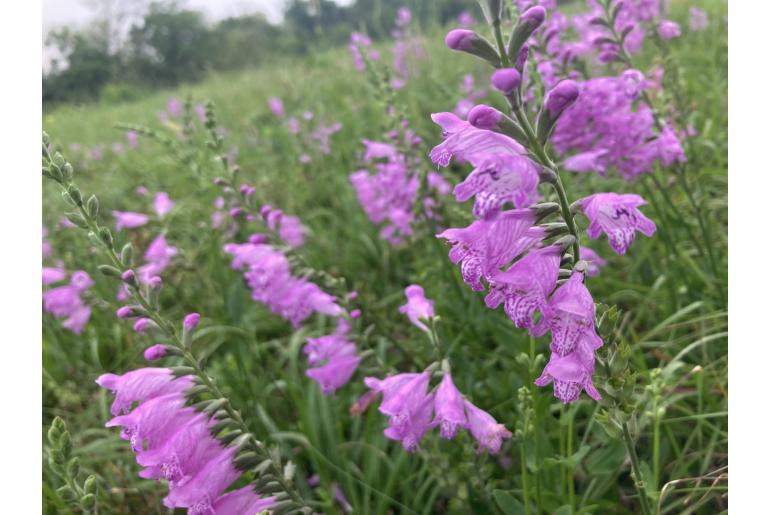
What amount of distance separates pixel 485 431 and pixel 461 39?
1.10 meters

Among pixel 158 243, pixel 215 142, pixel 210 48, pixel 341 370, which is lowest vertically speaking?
pixel 341 370

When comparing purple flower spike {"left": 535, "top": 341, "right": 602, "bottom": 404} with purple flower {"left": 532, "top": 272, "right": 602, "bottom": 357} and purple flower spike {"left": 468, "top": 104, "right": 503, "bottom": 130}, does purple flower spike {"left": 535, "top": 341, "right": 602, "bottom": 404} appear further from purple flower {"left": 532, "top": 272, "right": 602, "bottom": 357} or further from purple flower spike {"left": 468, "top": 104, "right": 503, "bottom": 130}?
purple flower spike {"left": 468, "top": 104, "right": 503, "bottom": 130}

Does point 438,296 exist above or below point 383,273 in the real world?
above

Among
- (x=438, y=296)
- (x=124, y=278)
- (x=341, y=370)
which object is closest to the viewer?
(x=124, y=278)

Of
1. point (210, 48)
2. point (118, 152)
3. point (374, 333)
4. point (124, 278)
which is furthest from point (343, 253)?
point (210, 48)

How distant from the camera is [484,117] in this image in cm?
114

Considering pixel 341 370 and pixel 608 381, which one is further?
pixel 341 370

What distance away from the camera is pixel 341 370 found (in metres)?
2.40

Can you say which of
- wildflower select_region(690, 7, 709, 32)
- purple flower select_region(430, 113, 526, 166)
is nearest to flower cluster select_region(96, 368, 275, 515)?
purple flower select_region(430, 113, 526, 166)

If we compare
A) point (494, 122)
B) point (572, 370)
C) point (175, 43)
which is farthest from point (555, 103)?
point (175, 43)

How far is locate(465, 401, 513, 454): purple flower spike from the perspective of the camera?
1.66 m

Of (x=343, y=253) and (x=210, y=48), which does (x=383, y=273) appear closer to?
(x=343, y=253)

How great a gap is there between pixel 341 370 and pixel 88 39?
2811 centimetres

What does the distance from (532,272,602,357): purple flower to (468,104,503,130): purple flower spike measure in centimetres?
37
